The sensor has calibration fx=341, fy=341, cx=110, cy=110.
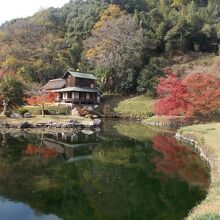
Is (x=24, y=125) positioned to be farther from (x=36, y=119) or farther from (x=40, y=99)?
(x=40, y=99)

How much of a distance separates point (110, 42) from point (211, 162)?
182ft

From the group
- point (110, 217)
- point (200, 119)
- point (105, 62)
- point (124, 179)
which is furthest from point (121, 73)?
point (110, 217)

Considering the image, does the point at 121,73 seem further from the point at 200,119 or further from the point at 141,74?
the point at 200,119

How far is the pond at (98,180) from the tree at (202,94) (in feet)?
46.7

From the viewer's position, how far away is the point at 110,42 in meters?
75.2

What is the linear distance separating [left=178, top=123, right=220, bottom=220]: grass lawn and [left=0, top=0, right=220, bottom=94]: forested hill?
3320 centimetres

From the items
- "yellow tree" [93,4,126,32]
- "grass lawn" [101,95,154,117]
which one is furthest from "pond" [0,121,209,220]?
"yellow tree" [93,4,126,32]

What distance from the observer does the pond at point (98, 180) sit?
15.4 m

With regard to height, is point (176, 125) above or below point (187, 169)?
below

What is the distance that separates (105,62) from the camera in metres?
73.2

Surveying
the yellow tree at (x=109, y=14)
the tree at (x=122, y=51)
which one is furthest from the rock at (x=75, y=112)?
the yellow tree at (x=109, y=14)

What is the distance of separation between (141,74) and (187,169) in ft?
162

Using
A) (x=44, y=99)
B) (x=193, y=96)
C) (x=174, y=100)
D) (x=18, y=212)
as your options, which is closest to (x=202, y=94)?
(x=193, y=96)

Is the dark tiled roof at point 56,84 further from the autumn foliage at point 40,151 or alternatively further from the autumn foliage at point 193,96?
the autumn foliage at point 40,151
